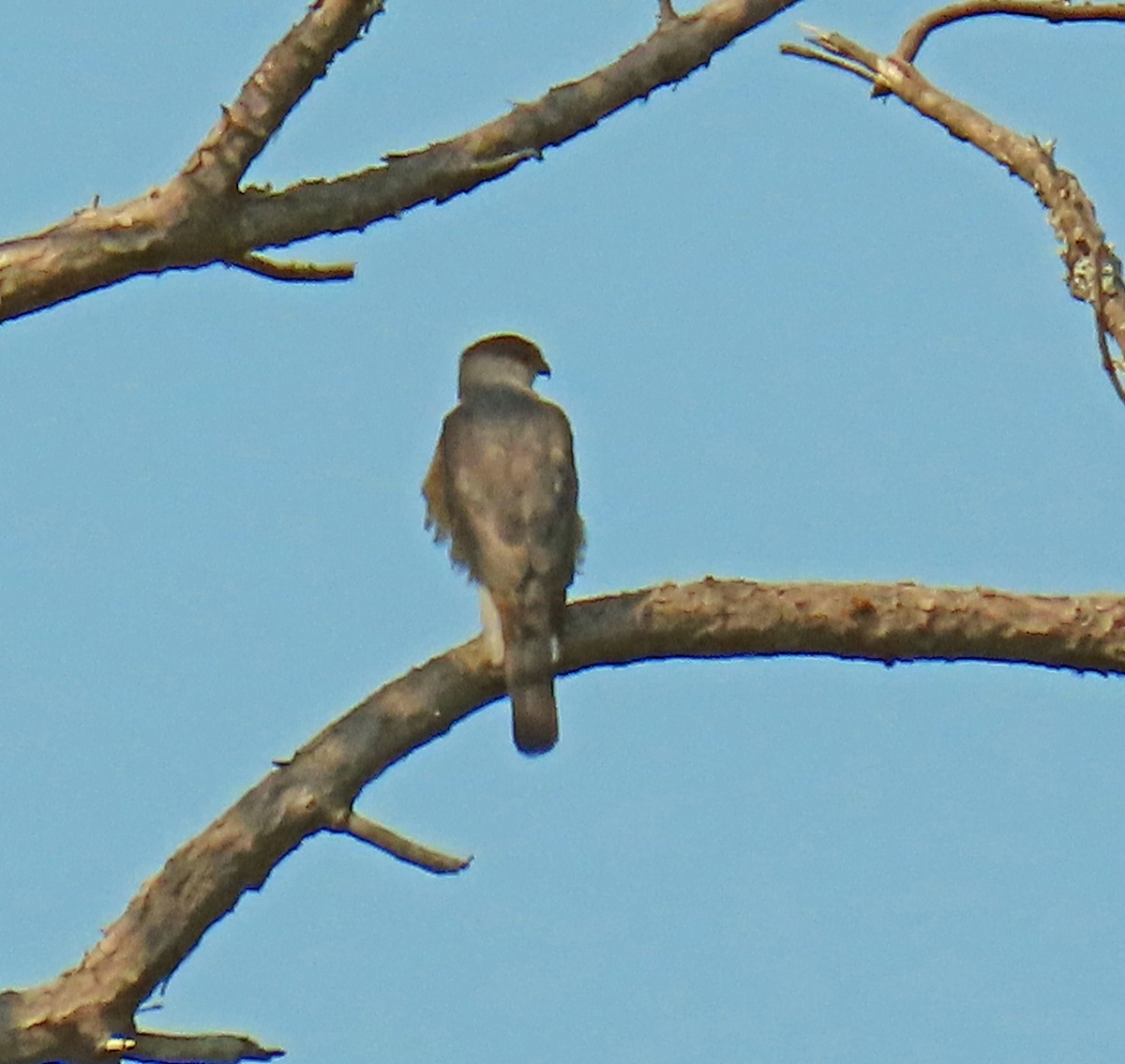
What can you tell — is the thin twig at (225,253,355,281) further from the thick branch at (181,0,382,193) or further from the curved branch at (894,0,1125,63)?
the curved branch at (894,0,1125,63)

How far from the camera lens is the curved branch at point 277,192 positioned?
466 centimetres

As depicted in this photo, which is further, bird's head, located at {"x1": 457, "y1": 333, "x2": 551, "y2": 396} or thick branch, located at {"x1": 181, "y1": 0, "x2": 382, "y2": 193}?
bird's head, located at {"x1": 457, "y1": 333, "x2": 551, "y2": 396}

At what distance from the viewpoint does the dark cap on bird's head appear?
25.0 feet

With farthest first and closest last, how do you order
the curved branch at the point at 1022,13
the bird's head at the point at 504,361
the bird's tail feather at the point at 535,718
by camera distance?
1. the bird's head at the point at 504,361
2. the curved branch at the point at 1022,13
3. the bird's tail feather at the point at 535,718

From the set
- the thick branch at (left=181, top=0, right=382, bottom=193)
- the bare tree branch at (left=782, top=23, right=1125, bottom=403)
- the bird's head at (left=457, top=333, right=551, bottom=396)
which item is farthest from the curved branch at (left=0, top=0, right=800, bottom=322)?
the bird's head at (left=457, top=333, right=551, bottom=396)

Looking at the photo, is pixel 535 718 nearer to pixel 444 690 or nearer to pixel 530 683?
pixel 530 683

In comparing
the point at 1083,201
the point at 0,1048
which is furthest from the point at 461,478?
the point at 0,1048

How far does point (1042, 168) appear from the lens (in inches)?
213

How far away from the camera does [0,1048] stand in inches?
168

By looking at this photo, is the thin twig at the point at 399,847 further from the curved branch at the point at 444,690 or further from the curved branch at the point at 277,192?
the curved branch at the point at 277,192

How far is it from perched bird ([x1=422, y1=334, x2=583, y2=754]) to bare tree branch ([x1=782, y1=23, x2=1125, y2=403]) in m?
1.32

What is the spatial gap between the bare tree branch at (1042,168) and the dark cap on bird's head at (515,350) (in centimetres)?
192

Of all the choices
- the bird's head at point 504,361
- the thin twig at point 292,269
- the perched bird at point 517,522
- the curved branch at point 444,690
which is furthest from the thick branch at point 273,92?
the bird's head at point 504,361

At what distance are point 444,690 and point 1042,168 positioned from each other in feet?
6.58
